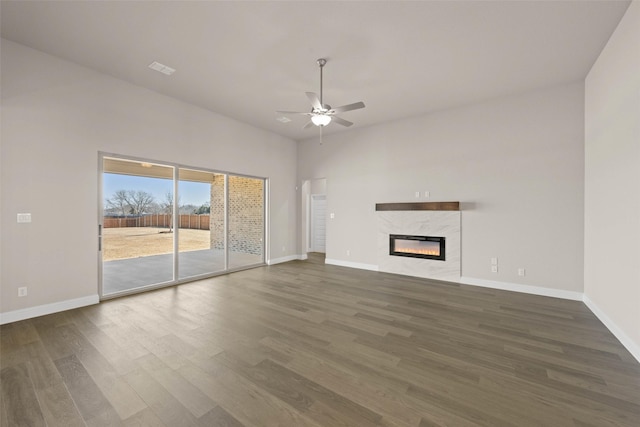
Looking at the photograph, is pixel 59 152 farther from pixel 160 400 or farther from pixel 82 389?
pixel 160 400

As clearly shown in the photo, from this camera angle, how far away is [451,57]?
11.5ft

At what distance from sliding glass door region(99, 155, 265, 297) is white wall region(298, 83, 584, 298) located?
2.83 metres

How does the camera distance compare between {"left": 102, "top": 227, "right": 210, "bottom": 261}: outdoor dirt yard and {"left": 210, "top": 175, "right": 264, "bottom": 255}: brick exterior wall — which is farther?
{"left": 210, "top": 175, "right": 264, "bottom": 255}: brick exterior wall

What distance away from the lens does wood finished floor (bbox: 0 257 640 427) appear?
1750 millimetres

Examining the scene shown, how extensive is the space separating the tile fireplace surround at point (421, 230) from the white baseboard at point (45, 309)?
5296mm

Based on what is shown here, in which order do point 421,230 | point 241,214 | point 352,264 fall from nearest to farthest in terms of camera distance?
1. point 421,230
2. point 241,214
3. point 352,264

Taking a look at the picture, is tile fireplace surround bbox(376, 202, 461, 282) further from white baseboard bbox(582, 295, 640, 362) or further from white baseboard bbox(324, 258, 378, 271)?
white baseboard bbox(582, 295, 640, 362)

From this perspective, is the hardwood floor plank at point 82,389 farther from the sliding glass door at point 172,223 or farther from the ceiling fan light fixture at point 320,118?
the ceiling fan light fixture at point 320,118

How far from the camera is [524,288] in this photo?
4430 mm

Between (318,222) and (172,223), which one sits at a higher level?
(172,223)

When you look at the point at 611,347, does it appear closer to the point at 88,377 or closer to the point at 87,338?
the point at 88,377

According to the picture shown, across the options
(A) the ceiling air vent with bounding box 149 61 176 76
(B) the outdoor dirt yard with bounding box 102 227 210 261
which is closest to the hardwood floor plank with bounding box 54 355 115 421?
(B) the outdoor dirt yard with bounding box 102 227 210 261

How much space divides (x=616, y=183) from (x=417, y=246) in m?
3.12

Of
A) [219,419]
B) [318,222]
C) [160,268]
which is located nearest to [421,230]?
[318,222]
